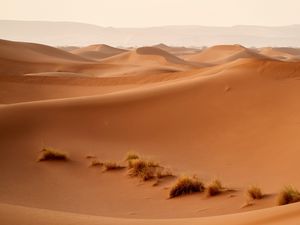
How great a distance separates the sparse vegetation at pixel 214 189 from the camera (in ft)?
25.9

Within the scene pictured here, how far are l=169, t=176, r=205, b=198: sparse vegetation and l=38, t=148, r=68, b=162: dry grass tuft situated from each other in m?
3.03

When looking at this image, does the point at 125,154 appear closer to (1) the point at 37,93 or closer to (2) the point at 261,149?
(2) the point at 261,149

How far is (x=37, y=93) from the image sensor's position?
2427 centimetres

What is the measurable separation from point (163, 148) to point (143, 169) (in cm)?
254

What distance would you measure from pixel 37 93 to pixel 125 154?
1423cm

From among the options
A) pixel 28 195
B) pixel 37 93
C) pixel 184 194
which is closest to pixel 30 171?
pixel 28 195

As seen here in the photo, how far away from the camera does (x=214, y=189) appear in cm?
791

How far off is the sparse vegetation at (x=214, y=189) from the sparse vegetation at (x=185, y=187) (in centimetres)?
28

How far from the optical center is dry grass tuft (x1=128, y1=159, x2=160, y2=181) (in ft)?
30.2

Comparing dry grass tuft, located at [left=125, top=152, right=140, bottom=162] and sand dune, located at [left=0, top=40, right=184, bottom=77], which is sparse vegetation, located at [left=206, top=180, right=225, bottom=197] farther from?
sand dune, located at [left=0, top=40, right=184, bottom=77]

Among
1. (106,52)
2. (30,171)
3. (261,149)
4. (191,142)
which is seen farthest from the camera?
(106,52)

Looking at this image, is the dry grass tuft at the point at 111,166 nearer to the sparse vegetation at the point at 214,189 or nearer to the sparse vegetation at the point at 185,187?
the sparse vegetation at the point at 185,187

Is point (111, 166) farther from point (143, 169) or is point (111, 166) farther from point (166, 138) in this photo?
point (166, 138)

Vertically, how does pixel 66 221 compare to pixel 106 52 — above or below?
below
